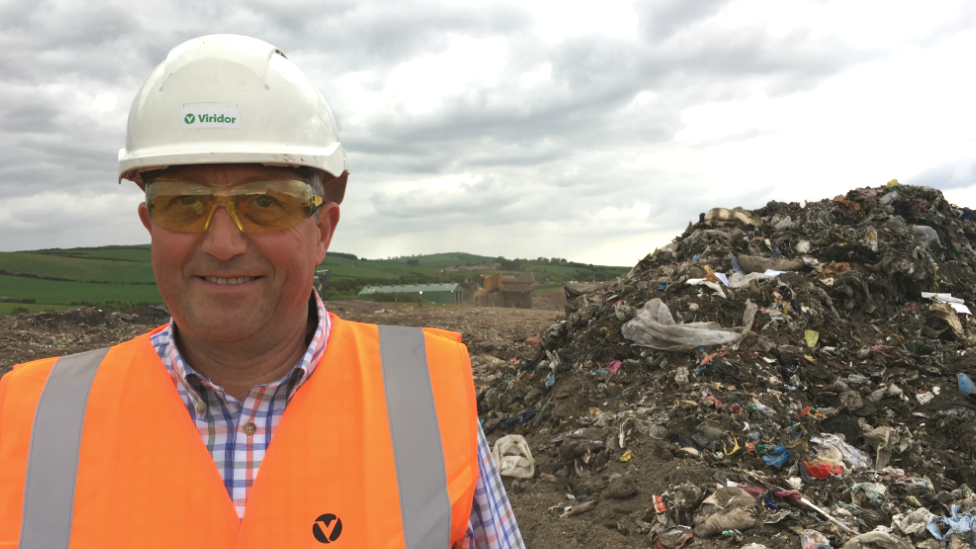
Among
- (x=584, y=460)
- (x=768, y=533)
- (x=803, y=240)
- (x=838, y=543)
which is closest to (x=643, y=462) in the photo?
(x=584, y=460)

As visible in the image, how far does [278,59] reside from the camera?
152cm

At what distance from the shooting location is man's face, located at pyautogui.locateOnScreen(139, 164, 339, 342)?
52.2 inches

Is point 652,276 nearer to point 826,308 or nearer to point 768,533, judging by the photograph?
point 826,308

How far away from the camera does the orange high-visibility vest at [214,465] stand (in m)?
1.26

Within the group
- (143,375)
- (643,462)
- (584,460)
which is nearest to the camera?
(143,375)

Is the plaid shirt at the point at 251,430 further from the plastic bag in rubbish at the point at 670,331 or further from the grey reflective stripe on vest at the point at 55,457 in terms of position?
the plastic bag in rubbish at the point at 670,331

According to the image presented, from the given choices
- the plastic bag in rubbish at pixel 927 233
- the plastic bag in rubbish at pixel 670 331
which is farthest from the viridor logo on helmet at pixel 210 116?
the plastic bag in rubbish at pixel 927 233

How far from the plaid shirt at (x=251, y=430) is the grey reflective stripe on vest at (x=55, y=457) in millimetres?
202

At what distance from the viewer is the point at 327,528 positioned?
128cm

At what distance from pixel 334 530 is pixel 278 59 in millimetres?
1152

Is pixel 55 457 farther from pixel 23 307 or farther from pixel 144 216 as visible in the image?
pixel 23 307

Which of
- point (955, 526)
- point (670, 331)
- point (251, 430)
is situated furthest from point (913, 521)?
point (251, 430)

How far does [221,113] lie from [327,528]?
0.99 metres

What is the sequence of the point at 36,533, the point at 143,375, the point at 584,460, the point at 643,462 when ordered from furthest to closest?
the point at 584,460, the point at 643,462, the point at 143,375, the point at 36,533
